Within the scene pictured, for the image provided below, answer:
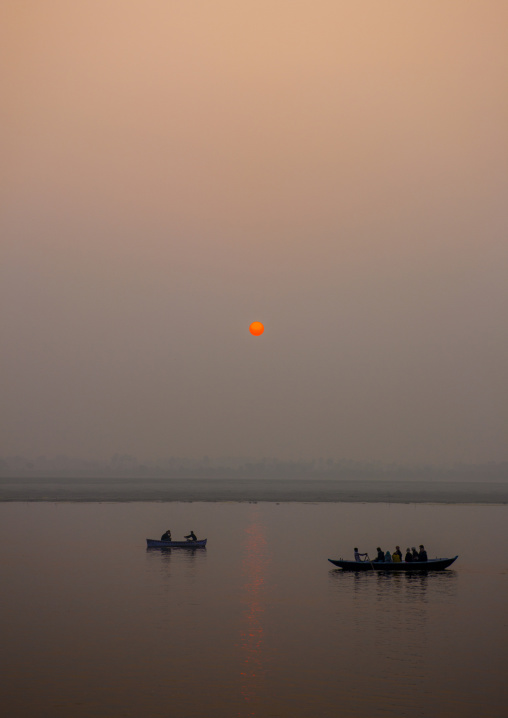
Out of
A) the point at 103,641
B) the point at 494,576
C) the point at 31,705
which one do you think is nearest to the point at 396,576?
the point at 494,576

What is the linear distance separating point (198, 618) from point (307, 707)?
20.3 meters

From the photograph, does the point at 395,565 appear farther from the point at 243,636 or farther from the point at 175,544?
the point at 175,544

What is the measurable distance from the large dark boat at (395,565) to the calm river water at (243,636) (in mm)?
1034

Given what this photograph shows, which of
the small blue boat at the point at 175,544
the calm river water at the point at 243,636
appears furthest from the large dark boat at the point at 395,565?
the small blue boat at the point at 175,544

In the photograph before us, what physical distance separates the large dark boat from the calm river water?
1034 mm

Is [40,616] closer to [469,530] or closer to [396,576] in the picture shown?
[396,576]

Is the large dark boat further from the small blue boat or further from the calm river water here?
the small blue boat

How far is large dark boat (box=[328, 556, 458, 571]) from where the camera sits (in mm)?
73312

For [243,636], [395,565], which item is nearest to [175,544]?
[395,565]

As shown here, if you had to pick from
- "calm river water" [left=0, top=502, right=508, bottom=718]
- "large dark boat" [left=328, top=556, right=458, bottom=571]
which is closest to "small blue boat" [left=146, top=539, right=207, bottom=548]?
"calm river water" [left=0, top=502, right=508, bottom=718]

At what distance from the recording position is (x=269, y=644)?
46.3 m

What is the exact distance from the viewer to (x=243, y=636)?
48.4m

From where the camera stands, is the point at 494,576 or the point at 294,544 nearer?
the point at 494,576

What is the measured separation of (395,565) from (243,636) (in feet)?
92.7
